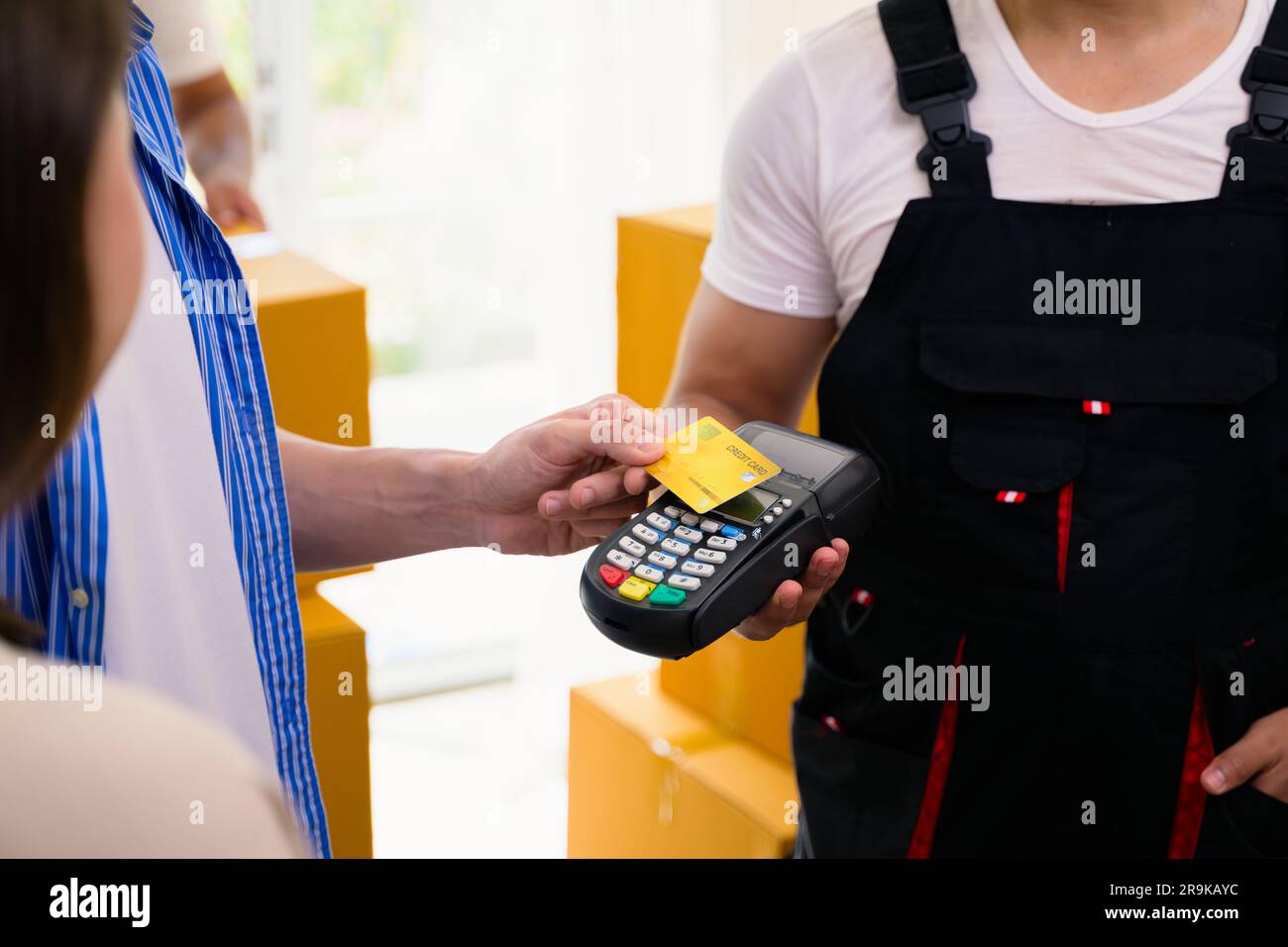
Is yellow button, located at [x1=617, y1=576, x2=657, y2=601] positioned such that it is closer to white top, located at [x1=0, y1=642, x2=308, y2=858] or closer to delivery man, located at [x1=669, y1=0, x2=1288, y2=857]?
delivery man, located at [x1=669, y1=0, x2=1288, y2=857]

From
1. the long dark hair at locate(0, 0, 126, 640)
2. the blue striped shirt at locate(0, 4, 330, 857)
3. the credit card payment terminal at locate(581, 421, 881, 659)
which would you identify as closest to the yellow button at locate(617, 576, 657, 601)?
the credit card payment terminal at locate(581, 421, 881, 659)

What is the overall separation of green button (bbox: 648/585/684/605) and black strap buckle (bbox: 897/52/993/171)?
364 millimetres

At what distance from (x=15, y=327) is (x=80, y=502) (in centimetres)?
29

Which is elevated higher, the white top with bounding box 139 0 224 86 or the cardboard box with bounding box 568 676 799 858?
the white top with bounding box 139 0 224 86

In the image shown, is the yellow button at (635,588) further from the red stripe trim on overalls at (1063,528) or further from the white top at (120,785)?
the white top at (120,785)

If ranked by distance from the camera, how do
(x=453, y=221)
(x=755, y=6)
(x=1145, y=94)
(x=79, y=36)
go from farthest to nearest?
(x=453, y=221), (x=755, y=6), (x=1145, y=94), (x=79, y=36)

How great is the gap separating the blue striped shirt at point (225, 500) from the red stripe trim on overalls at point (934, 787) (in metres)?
0.43

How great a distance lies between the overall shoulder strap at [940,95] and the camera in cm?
96

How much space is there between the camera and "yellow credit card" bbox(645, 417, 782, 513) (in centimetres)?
90

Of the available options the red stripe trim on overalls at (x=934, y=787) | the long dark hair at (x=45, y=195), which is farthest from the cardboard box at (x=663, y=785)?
the long dark hair at (x=45, y=195)

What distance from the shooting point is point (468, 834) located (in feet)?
7.67

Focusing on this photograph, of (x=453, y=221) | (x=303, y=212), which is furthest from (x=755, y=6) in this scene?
(x=303, y=212)

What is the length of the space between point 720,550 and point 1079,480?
272mm

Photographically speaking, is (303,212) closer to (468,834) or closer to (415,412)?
(415,412)
